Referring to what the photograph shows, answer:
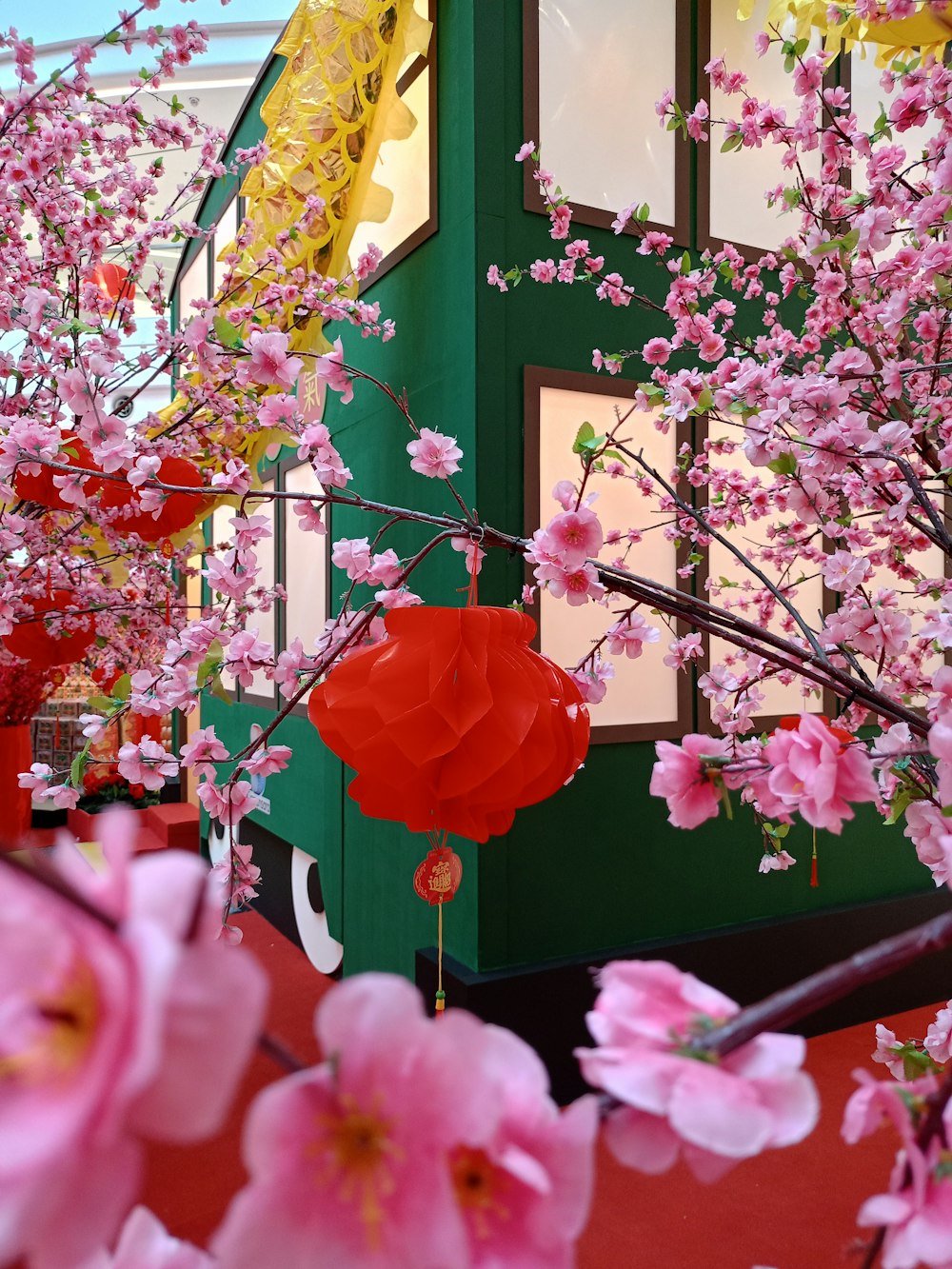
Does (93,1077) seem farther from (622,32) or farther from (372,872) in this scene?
(622,32)

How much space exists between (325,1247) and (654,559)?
7.53 ft

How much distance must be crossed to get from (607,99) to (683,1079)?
275 cm

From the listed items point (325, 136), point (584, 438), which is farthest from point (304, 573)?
point (584, 438)

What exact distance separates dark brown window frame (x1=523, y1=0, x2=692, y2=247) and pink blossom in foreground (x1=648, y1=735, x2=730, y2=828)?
2.03 metres

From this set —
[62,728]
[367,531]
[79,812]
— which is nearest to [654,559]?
[367,531]

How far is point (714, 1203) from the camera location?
5.41ft

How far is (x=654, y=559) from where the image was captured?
2357 millimetres

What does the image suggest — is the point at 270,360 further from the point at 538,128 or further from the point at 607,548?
the point at 538,128

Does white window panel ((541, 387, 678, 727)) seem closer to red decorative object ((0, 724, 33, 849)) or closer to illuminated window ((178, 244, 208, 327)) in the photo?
red decorative object ((0, 724, 33, 849))

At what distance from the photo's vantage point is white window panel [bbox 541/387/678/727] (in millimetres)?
2137

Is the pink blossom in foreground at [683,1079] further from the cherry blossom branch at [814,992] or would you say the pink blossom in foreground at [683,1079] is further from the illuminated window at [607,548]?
the illuminated window at [607,548]

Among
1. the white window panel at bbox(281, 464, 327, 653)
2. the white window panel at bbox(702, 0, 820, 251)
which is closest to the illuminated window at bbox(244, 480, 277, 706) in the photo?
the white window panel at bbox(281, 464, 327, 653)

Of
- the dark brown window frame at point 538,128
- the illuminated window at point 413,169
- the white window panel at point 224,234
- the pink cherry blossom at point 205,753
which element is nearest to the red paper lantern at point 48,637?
Result: the pink cherry blossom at point 205,753

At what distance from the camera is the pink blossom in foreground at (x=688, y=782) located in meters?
0.51
